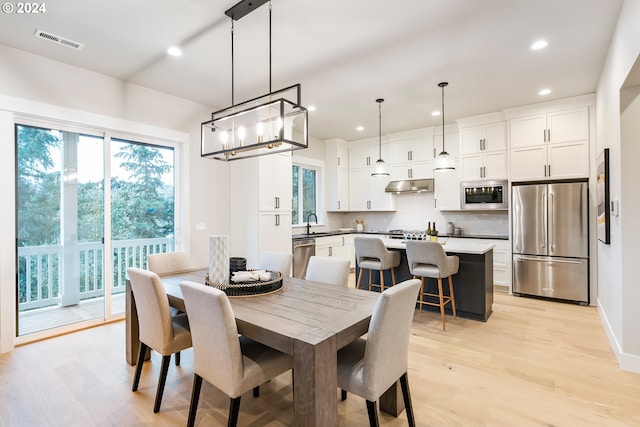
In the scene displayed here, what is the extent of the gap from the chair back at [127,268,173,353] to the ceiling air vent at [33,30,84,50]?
2.30 m

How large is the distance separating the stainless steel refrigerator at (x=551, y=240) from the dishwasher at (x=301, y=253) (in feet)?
10.3

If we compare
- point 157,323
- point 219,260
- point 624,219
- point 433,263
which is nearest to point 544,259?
point 624,219

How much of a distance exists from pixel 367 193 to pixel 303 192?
52.5 inches

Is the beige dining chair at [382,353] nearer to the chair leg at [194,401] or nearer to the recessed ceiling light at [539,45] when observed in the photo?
the chair leg at [194,401]

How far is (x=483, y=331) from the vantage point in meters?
3.42

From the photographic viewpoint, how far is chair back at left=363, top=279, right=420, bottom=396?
1.55m

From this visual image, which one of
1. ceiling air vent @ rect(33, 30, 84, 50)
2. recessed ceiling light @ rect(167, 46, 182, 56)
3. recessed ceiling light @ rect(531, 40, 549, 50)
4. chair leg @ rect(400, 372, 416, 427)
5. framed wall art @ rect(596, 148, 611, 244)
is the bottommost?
chair leg @ rect(400, 372, 416, 427)

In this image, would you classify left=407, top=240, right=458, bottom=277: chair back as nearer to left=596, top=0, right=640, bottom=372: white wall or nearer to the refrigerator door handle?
left=596, top=0, right=640, bottom=372: white wall

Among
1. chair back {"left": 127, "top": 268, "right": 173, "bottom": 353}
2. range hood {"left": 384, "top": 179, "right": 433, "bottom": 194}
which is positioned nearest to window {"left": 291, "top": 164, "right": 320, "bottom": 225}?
range hood {"left": 384, "top": 179, "right": 433, "bottom": 194}

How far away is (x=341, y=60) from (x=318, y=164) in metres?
3.42

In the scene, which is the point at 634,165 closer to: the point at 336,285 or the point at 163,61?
the point at 336,285

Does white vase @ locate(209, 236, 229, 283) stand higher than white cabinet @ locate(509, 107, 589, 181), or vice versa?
white cabinet @ locate(509, 107, 589, 181)

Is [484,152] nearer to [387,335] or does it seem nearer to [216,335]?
[387,335]

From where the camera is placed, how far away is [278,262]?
10.4ft
